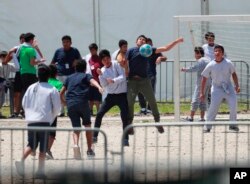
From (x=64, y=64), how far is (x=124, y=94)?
4.46 meters

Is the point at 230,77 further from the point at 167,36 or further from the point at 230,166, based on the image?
the point at 230,166

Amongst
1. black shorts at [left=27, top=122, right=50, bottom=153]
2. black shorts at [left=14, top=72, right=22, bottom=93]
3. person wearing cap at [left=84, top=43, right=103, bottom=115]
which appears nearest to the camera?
black shorts at [left=27, top=122, right=50, bottom=153]

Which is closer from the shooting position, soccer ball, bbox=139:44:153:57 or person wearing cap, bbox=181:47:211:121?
soccer ball, bbox=139:44:153:57

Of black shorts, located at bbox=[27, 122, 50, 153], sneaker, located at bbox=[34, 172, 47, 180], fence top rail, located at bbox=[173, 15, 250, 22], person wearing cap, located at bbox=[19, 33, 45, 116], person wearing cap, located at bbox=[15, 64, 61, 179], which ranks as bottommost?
sneaker, located at bbox=[34, 172, 47, 180]

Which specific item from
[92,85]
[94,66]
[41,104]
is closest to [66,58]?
[94,66]

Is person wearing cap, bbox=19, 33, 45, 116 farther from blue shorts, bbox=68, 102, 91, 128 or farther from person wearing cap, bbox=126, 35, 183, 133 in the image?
blue shorts, bbox=68, 102, 91, 128

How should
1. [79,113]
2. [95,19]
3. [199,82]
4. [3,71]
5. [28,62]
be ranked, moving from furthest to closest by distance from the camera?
[95,19] → [3,71] → [28,62] → [199,82] → [79,113]

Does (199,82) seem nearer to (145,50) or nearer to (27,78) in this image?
(145,50)

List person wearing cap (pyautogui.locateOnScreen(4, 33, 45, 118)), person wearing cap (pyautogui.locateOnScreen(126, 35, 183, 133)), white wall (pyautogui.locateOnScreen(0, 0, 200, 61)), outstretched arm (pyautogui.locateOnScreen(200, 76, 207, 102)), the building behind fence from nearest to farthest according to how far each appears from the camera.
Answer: the building behind fence → person wearing cap (pyautogui.locateOnScreen(126, 35, 183, 133)) → outstretched arm (pyautogui.locateOnScreen(200, 76, 207, 102)) → person wearing cap (pyautogui.locateOnScreen(4, 33, 45, 118)) → white wall (pyautogui.locateOnScreen(0, 0, 200, 61))

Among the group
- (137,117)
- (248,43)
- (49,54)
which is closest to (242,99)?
(248,43)

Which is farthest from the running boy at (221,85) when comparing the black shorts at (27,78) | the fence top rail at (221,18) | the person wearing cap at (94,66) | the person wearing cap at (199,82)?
the black shorts at (27,78)

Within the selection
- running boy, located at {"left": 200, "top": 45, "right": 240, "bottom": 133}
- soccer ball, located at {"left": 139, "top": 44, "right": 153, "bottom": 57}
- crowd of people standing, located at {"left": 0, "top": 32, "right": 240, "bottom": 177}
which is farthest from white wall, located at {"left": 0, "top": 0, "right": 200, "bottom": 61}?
soccer ball, located at {"left": 139, "top": 44, "right": 153, "bottom": 57}

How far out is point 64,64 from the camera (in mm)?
18719

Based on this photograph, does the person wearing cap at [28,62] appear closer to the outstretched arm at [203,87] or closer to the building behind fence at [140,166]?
the outstretched arm at [203,87]
